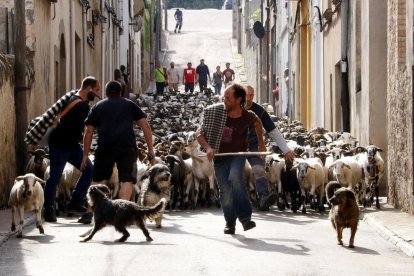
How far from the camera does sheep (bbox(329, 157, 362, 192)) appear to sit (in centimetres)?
1956

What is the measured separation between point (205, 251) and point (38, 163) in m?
7.37

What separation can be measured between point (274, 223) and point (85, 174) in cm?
257

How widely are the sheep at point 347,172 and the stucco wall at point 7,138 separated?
512cm

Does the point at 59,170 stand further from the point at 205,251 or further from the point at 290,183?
the point at 290,183

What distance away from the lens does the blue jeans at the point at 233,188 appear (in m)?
13.8

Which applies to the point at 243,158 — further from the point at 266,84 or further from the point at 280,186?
the point at 266,84

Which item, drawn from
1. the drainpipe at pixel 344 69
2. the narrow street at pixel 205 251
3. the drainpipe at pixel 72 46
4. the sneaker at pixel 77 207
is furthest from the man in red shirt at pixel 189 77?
the sneaker at pixel 77 207

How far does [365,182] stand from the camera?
1978 centimetres

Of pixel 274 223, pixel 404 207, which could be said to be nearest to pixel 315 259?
pixel 274 223

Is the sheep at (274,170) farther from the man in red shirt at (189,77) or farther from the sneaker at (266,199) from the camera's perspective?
the man in red shirt at (189,77)

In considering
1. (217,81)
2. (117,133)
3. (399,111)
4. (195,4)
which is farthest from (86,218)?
(195,4)

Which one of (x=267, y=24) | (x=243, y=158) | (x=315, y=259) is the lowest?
(x=315, y=259)

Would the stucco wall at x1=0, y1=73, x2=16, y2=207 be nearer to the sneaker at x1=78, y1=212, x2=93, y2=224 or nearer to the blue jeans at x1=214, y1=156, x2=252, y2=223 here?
the sneaker at x1=78, y1=212, x2=93, y2=224

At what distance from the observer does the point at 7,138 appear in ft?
64.4
